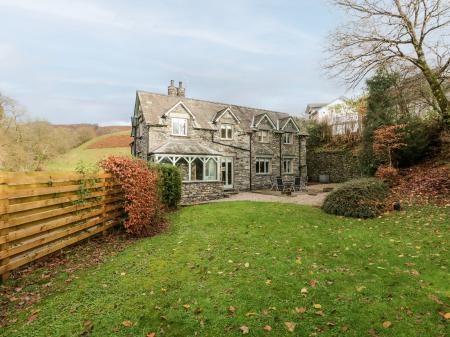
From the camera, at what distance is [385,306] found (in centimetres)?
396

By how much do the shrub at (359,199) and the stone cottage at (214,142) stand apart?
30.9 ft

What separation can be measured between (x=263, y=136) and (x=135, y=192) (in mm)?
19144

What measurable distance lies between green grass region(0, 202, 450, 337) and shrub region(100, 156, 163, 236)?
665 mm

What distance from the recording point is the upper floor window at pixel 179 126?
21141 mm

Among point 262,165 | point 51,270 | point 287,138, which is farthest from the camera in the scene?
point 287,138

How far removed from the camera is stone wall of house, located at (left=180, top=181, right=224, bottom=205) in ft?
58.4

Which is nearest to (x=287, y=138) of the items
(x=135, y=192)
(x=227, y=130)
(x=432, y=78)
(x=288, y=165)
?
(x=288, y=165)

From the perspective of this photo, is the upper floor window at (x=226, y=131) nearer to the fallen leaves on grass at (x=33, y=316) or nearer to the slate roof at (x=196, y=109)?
the slate roof at (x=196, y=109)

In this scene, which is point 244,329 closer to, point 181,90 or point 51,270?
point 51,270

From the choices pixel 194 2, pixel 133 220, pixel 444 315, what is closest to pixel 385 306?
pixel 444 315

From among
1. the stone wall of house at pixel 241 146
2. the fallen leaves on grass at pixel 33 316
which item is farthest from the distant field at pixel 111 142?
the fallen leaves on grass at pixel 33 316

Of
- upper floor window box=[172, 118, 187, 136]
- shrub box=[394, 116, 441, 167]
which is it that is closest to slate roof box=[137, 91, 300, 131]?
upper floor window box=[172, 118, 187, 136]

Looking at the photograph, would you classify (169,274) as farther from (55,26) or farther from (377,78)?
(377,78)

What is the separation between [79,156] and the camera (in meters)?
43.1
